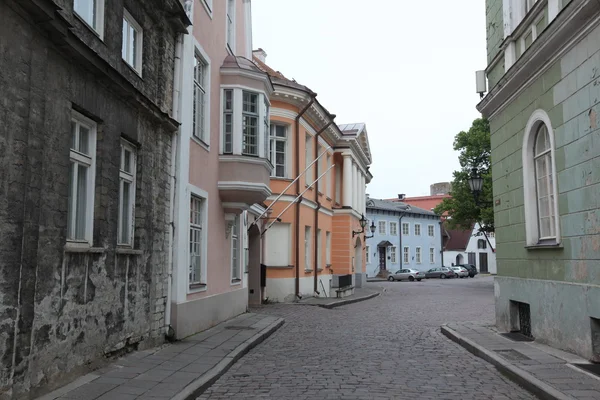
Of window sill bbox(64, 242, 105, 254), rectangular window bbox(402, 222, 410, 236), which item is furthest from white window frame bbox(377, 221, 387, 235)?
window sill bbox(64, 242, 105, 254)

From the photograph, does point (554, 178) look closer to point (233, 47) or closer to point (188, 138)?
point (188, 138)

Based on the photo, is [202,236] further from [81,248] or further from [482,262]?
[482,262]

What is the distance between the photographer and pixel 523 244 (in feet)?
37.6

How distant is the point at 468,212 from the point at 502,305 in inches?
932

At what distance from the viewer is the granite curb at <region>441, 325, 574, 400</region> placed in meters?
6.79

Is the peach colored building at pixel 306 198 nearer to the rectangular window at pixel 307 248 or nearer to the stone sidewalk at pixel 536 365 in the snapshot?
the rectangular window at pixel 307 248

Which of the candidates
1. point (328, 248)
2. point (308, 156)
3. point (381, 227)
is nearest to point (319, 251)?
point (328, 248)

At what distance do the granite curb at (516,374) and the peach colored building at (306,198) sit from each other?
26.6ft

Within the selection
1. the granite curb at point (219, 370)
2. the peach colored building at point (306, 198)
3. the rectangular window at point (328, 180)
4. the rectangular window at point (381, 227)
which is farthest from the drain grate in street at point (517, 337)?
the rectangular window at point (381, 227)

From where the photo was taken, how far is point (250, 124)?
1452cm

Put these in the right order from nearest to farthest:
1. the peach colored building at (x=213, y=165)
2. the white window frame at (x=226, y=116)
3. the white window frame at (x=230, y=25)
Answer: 1. the peach colored building at (x=213, y=165)
2. the white window frame at (x=226, y=116)
3. the white window frame at (x=230, y=25)

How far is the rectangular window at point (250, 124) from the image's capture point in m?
14.4

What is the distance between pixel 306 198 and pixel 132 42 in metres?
15.2

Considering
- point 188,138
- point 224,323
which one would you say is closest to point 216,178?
point 188,138
